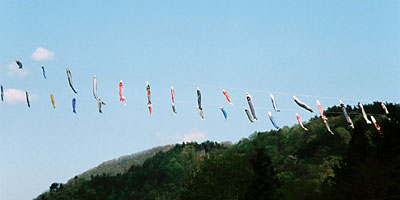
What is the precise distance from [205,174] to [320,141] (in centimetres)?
11147

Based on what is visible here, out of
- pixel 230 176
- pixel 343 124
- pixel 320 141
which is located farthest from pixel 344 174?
pixel 343 124

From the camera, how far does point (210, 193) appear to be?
58594mm

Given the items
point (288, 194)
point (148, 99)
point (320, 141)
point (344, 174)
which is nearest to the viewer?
point (148, 99)

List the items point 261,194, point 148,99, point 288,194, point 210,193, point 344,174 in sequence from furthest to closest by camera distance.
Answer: point 288,194 < point 210,193 < point 261,194 < point 344,174 < point 148,99

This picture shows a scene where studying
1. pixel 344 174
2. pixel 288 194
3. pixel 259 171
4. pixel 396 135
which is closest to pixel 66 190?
pixel 288 194

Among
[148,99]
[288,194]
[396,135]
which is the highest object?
[148,99]

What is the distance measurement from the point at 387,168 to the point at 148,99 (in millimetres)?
17612

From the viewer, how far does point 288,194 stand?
69.0 m

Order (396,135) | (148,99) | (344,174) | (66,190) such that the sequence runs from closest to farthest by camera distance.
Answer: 1. (148,99)
2. (396,135)
3. (344,174)
4. (66,190)

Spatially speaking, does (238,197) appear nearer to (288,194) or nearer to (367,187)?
(288,194)

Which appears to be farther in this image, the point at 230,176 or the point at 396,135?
the point at 230,176

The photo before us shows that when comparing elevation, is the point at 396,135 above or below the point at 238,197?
above

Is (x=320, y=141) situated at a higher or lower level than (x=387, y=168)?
higher

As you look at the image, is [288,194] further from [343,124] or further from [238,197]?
[343,124]
